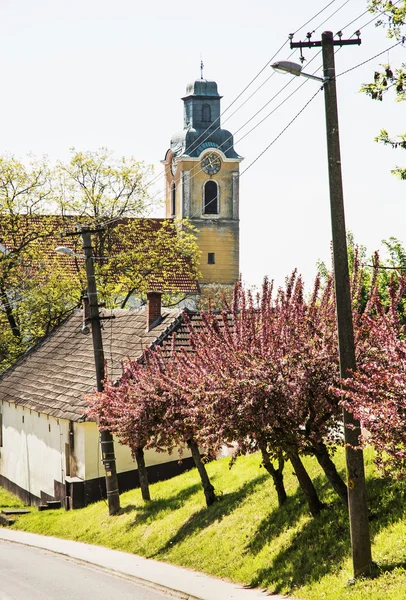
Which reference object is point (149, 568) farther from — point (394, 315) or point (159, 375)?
point (394, 315)

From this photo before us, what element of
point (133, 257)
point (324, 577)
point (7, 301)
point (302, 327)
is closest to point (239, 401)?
point (302, 327)

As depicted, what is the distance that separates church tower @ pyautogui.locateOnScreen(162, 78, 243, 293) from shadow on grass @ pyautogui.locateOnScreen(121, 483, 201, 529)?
148 feet

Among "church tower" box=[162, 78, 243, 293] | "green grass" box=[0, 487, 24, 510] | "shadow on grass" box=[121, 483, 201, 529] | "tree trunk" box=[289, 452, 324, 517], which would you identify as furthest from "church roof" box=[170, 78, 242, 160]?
"tree trunk" box=[289, 452, 324, 517]

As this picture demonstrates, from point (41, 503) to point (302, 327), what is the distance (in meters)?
18.9

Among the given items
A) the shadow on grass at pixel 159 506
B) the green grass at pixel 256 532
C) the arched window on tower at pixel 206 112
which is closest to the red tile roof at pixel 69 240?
the arched window on tower at pixel 206 112

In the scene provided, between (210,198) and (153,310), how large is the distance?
41.2m

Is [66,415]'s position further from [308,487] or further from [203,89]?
[203,89]

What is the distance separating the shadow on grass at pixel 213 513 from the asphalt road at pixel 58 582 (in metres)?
1.85

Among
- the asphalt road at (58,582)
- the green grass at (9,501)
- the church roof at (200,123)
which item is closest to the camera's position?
the asphalt road at (58,582)

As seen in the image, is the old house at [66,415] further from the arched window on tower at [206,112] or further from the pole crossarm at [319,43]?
the arched window on tower at [206,112]

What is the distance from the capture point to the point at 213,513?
20.0m

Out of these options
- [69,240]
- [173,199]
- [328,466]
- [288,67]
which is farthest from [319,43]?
[173,199]

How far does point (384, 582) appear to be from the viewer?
12.4m

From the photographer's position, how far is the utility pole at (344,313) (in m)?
13.1
